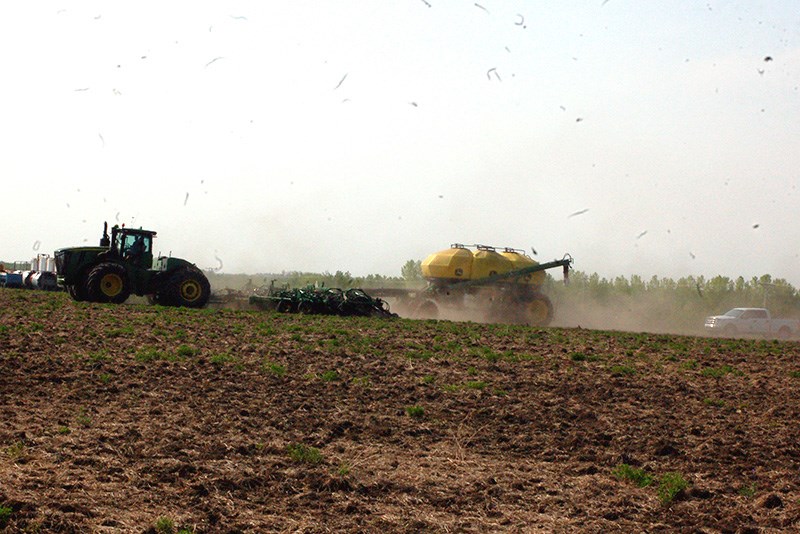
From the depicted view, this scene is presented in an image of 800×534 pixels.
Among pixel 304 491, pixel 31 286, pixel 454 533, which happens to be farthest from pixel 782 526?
pixel 31 286

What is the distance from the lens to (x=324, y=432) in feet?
42.7

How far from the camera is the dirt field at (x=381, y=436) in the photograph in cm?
964

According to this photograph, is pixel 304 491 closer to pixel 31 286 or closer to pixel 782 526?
pixel 782 526

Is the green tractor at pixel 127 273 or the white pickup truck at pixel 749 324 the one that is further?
the white pickup truck at pixel 749 324

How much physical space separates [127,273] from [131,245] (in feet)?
3.34

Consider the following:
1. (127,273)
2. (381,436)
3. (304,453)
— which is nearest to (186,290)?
(127,273)

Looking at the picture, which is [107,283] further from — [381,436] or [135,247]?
[381,436]

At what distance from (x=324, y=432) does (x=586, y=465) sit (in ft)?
12.7

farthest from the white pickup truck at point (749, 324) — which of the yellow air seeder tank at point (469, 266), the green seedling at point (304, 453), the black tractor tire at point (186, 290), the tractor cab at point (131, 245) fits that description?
the green seedling at point (304, 453)

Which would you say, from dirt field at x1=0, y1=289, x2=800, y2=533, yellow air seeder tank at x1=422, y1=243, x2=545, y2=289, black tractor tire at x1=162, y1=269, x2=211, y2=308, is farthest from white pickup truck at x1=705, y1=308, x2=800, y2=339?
black tractor tire at x1=162, y1=269, x2=211, y2=308

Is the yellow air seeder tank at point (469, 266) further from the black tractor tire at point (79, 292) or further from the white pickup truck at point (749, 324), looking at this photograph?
the black tractor tire at point (79, 292)

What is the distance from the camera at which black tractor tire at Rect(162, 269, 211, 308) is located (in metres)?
30.3

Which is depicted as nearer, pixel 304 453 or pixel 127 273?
pixel 304 453

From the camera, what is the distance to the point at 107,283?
29672 mm
